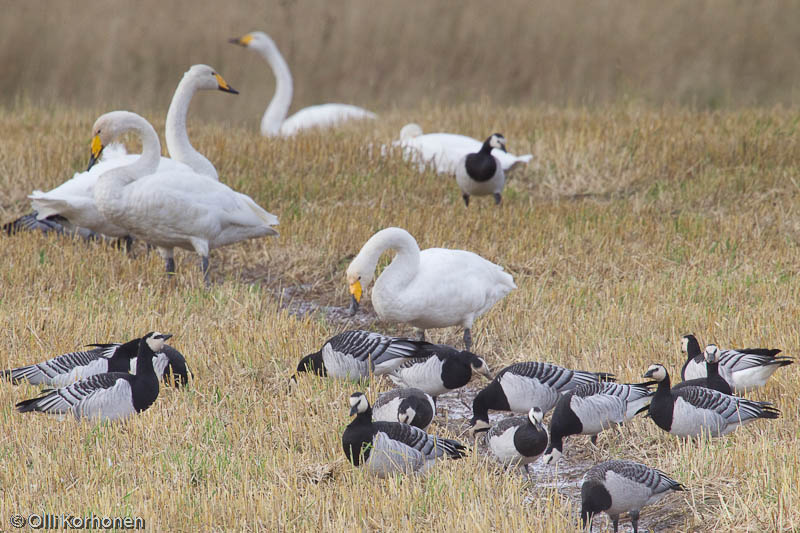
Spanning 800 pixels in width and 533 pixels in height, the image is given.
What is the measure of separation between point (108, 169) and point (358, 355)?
3.72 m

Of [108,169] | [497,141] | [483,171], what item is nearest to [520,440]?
[108,169]

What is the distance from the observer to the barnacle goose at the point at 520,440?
15.4ft

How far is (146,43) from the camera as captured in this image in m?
18.5

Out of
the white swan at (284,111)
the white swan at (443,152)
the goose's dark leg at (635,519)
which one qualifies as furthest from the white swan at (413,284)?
the white swan at (284,111)

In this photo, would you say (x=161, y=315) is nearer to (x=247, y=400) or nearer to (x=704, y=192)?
(x=247, y=400)

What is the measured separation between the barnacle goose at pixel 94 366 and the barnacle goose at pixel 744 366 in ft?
10.6

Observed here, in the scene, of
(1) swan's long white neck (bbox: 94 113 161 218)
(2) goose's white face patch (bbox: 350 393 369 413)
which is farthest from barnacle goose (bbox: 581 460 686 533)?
(1) swan's long white neck (bbox: 94 113 161 218)

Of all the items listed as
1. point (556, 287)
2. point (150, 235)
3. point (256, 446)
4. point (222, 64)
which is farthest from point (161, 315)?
point (222, 64)

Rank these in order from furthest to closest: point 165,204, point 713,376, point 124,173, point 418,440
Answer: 1. point 124,173
2. point 165,204
3. point 713,376
4. point 418,440

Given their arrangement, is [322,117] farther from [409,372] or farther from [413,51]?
[409,372]

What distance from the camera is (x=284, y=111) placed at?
15.2 metres

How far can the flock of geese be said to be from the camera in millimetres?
4660

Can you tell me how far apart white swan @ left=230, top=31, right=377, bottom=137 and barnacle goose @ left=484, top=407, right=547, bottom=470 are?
1039cm

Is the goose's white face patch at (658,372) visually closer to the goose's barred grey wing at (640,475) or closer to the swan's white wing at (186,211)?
the goose's barred grey wing at (640,475)
